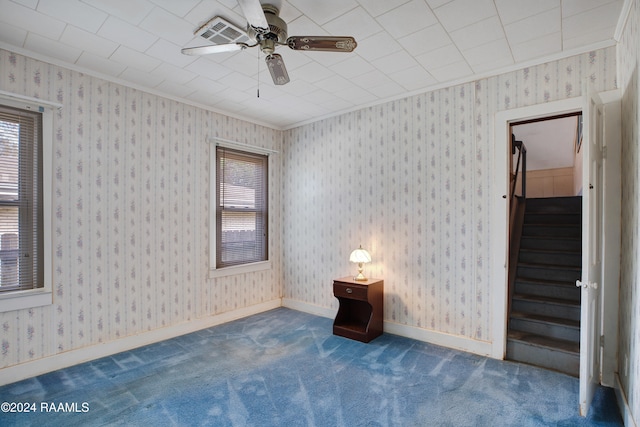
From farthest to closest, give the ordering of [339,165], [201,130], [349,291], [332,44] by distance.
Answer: [339,165], [201,130], [349,291], [332,44]

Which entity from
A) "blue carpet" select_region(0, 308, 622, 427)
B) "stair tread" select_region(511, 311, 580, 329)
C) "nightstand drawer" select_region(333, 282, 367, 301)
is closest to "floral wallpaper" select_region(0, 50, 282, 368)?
"blue carpet" select_region(0, 308, 622, 427)

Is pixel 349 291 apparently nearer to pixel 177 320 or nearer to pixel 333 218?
pixel 333 218

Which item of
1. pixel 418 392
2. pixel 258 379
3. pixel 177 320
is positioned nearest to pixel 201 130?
pixel 177 320

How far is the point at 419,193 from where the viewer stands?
3566mm

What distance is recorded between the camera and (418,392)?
8.14 feet

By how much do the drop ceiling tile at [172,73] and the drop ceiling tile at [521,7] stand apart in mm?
2590

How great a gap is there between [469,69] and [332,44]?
171cm

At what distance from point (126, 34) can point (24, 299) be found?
2292 mm

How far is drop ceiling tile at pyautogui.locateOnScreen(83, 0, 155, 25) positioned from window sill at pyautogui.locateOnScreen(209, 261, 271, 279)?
108 inches

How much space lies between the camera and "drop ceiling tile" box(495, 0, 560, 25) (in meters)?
2.08

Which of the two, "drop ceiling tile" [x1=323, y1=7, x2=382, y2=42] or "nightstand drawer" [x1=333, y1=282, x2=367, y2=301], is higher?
"drop ceiling tile" [x1=323, y1=7, x2=382, y2=42]

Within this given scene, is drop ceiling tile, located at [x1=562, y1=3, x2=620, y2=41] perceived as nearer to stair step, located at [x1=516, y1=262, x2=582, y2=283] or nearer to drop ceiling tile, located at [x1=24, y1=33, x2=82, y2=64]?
stair step, located at [x1=516, y1=262, x2=582, y2=283]

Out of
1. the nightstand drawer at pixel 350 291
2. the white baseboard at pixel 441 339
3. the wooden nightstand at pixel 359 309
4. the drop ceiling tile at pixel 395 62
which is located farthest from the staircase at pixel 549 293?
the drop ceiling tile at pixel 395 62

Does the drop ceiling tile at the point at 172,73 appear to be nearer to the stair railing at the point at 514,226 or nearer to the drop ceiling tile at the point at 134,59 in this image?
the drop ceiling tile at the point at 134,59
